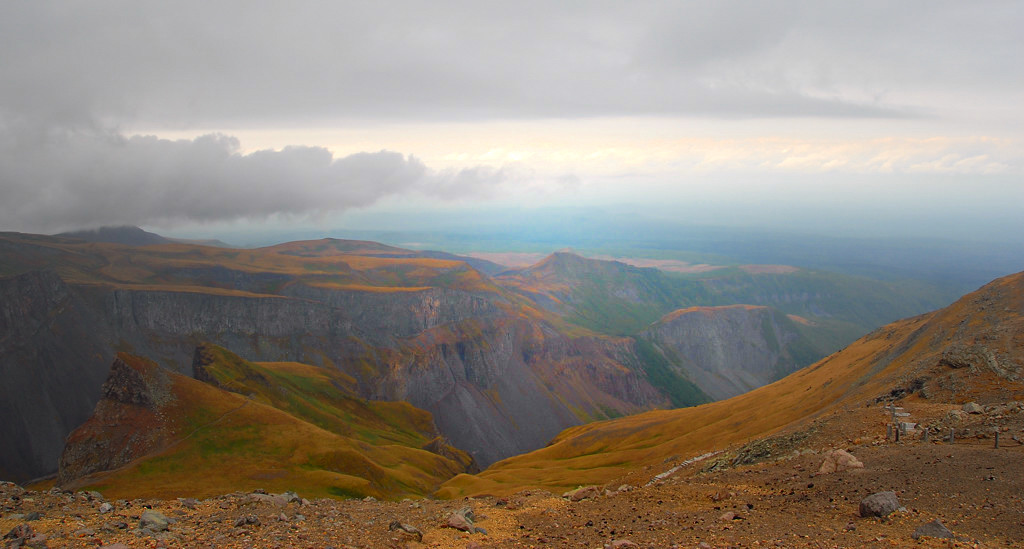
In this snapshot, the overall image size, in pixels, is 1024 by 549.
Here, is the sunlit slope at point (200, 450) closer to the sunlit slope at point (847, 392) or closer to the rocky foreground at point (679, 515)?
the sunlit slope at point (847, 392)

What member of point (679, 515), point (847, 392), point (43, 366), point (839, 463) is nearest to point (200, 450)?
point (679, 515)

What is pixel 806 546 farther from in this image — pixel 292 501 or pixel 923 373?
pixel 923 373

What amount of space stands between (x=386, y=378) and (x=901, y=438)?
17027 cm

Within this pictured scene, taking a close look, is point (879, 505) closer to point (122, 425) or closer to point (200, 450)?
point (200, 450)

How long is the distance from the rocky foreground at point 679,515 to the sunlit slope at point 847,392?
15.8 m

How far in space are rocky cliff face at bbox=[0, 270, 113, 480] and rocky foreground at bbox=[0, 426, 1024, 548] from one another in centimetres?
14064

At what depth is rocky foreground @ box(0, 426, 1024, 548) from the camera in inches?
753

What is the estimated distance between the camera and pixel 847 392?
5991 cm

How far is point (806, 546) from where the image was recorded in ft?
60.4

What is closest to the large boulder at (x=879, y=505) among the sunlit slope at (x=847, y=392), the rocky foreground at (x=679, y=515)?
the rocky foreground at (x=679, y=515)

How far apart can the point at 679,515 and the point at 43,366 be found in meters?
185

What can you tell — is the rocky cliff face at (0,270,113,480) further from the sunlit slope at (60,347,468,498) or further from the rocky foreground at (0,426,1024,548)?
the rocky foreground at (0,426,1024,548)

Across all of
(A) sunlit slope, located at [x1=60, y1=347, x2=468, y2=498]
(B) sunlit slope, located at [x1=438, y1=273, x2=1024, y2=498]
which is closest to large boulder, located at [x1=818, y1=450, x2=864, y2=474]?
(B) sunlit slope, located at [x1=438, y1=273, x2=1024, y2=498]

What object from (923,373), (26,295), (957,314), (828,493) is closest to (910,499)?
(828,493)
